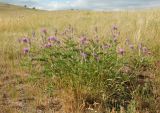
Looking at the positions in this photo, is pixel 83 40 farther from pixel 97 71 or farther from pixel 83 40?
pixel 97 71

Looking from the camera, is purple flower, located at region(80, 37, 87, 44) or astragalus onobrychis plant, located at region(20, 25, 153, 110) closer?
astragalus onobrychis plant, located at region(20, 25, 153, 110)

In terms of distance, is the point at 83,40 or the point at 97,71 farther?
the point at 83,40

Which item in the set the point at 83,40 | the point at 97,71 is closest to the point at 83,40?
the point at 83,40

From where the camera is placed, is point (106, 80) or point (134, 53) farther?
point (134, 53)

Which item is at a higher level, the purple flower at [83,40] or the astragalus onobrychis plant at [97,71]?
the purple flower at [83,40]

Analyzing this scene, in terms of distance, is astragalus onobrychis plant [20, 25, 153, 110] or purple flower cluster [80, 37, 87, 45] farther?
purple flower cluster [80, 37, 87, 45]

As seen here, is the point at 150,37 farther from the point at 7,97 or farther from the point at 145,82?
the point at 7,97

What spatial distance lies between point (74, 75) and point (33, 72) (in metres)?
0.96

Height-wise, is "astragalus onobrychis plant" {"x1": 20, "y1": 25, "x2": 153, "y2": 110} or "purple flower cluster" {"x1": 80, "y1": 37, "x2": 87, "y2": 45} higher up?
"purple flower cluster" {"x1": 80, "y1": 37, "x2": 87, "y2": 45}

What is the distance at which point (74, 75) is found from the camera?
13.6 feet

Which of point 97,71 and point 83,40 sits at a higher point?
point 83,40

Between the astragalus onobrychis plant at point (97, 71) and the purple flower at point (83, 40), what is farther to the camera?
the purple flower at point (83, 40)

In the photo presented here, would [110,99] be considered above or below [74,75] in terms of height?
below

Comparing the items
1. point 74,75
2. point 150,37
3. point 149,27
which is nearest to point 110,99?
point 74,75
